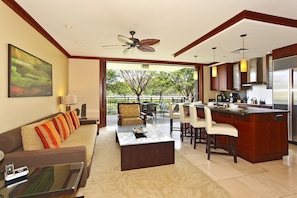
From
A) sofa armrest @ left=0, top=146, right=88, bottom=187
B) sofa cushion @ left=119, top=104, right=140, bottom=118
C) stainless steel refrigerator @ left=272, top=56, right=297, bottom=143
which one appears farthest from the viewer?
sofa cushion @ left=119, top=104, right=140, bottom=118

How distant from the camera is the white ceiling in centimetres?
253

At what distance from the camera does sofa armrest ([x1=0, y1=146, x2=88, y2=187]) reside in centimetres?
185

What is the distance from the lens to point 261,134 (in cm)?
293

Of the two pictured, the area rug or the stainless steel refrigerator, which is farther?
the stainless steel refrigerator

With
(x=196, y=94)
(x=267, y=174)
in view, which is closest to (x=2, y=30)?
(x=267, y=174)

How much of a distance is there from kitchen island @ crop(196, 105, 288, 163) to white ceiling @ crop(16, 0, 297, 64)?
62.1 inches

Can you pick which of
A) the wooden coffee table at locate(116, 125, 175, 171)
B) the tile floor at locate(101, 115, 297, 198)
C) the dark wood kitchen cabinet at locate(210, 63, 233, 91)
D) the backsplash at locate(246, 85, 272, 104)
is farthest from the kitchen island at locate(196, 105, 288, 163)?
the dark wood kitchen cabinet at locate(210, 63, 233, 91)

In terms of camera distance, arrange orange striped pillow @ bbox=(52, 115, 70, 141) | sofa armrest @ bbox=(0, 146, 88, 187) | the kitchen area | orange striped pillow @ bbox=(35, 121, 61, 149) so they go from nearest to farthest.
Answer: sofa armrest @ bbox=(0, 146, 88, 187)
orange striped pillow @ bbox=(35, 121, 61, 149)
orange striped pillow @ bbox=(52, 115, 70, 141)
the kitchen area

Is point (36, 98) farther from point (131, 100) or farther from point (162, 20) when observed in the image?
point (131, 100)

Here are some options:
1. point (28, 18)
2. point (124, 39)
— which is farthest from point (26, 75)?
point (124, 39)

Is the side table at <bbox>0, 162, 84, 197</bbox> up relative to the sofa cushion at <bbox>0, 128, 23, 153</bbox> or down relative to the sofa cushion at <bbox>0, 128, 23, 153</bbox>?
down

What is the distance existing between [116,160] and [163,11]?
2.71 meters

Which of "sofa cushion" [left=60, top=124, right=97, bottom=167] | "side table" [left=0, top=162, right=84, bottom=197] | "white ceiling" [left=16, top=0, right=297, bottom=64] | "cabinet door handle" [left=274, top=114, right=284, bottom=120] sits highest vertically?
"white ceiling" [left=16, top=0, right=297, bottom=64]

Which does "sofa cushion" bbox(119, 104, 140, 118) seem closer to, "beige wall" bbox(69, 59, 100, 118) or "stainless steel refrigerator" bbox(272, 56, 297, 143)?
"beige wall" bbox(69, 59, 100, 118)
